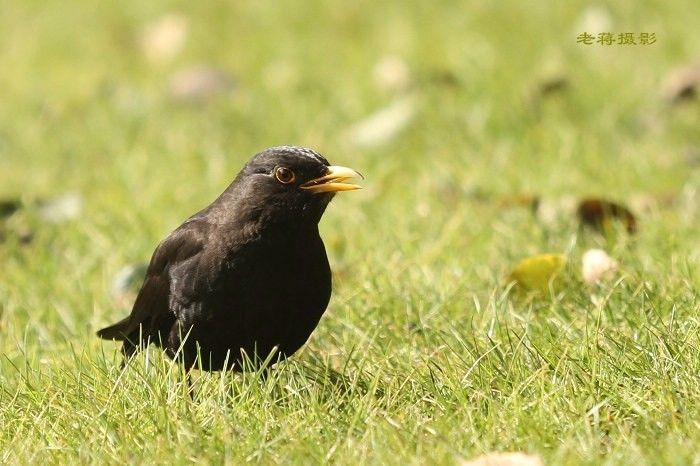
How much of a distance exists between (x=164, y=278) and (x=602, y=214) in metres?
1.90

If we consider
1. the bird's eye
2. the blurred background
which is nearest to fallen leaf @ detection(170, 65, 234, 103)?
the blurred background

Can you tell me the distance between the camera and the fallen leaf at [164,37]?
9.14m

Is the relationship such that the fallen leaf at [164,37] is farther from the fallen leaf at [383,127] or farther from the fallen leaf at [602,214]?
the fallen leaf at [602,214]

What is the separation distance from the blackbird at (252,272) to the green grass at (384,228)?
5.2 inches

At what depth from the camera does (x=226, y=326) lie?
3.89 metres

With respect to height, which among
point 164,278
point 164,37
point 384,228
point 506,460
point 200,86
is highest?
point 164,37

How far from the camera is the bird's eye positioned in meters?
4.05

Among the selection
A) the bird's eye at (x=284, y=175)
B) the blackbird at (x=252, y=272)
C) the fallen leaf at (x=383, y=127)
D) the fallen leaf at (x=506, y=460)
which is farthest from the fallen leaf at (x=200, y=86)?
the fallen leaf at (x=506, y=460)

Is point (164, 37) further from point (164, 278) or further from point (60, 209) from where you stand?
point (164, 278)

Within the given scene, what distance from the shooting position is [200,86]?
8.30 m

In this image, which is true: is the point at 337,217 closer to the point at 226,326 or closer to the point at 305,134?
the point at 305,134

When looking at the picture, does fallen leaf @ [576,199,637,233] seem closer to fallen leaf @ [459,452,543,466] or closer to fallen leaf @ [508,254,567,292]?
fallen leaf @ [508,254,567,292]

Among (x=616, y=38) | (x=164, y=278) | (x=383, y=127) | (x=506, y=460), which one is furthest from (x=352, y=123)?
(x=506, y=460)

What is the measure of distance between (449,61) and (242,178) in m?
4.09
